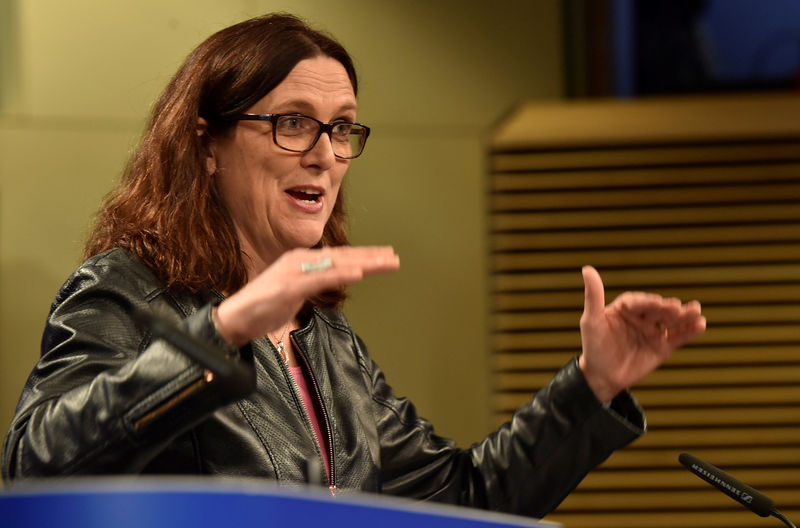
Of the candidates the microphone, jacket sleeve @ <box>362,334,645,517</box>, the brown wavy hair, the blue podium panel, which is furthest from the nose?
the blue podium panel

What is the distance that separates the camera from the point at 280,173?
5.35 ft

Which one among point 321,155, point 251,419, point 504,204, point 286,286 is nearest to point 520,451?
point 251,419

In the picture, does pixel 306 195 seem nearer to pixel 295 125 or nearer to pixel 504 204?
pixel 295 125

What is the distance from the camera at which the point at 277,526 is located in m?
0.78

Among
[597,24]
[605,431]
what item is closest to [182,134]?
[605,431]

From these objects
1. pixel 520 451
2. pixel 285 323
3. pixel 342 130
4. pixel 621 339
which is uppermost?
pixel 342 130

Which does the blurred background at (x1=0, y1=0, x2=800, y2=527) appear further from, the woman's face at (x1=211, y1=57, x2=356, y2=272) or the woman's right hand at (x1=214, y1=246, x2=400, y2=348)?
the woman's right hand at (x1=214, y1=246, x2=400, y2=348)

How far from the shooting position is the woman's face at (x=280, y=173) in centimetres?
163

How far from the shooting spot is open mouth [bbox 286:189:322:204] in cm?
165

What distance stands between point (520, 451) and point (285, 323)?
0.57 m

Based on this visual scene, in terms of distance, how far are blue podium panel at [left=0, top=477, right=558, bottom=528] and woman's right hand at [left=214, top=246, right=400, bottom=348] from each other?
391 mm

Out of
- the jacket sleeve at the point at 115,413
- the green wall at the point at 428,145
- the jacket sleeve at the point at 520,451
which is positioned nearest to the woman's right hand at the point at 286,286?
the jacket sleeve at the point at 115,413

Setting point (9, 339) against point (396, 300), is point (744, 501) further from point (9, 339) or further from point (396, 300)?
point (9, 339)

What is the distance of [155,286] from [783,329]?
8.33ft
